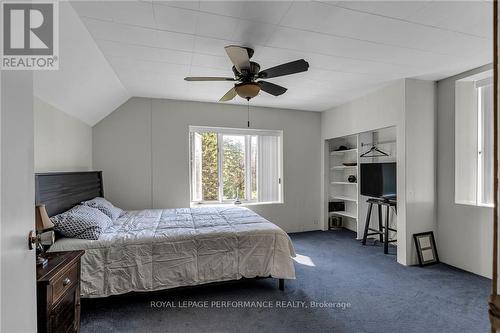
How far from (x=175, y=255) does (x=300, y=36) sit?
2.39 m

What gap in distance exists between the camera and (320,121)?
5.21m

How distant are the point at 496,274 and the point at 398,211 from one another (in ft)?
10.9

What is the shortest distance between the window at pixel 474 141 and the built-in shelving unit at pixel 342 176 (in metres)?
1.88

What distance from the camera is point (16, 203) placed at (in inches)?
34.3

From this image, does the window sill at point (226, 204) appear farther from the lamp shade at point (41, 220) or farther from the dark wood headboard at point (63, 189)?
the lamp shade at point (41, 220)

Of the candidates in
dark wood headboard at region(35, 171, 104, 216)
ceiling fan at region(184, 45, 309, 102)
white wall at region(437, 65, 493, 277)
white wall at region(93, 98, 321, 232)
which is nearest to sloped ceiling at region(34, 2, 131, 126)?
white wall at region(93, 98, 321, 232)

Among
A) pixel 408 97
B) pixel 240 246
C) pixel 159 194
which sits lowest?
pixel 240 246

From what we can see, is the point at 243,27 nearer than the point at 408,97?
Yes

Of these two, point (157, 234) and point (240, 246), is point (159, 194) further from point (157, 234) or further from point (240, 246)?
point (240, 246)

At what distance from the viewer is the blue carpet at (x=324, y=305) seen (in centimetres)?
207

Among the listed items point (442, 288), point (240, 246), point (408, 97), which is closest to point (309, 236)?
point (442, 288)

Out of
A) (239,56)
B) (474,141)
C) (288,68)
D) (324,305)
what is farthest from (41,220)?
(474,141)

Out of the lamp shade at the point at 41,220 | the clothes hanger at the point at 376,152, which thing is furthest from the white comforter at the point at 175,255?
the clothes hanger at the point at 376,152

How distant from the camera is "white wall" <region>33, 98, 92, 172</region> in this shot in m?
2.47
